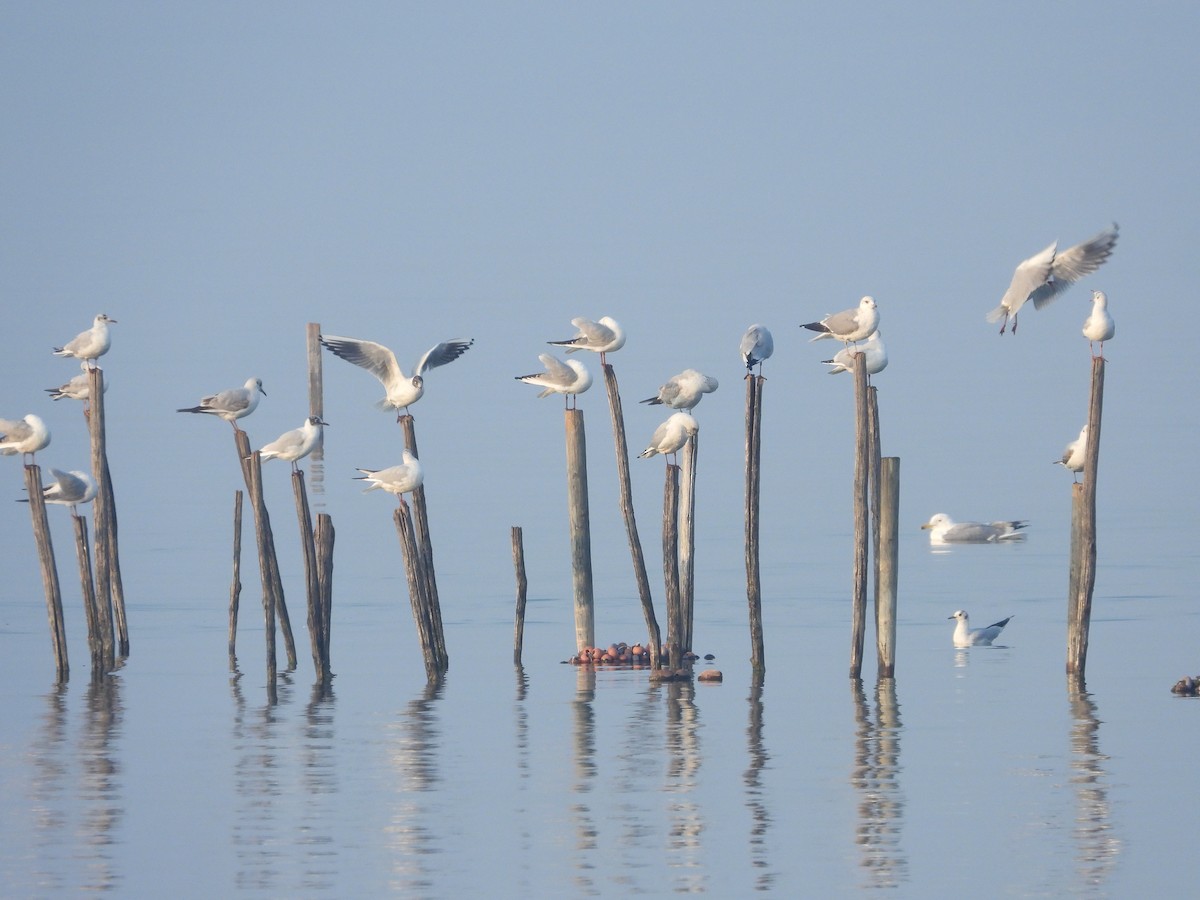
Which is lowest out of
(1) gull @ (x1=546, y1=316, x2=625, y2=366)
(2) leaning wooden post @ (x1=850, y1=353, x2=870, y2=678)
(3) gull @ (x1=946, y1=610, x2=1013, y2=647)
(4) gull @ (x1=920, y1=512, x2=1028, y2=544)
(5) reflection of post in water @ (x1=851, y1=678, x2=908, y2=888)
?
(4) gull @ (x1=920, y1=512, x2=1028, y2=544)

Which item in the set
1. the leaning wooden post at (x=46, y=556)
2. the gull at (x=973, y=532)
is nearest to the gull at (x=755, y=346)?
the leaning wooden post at (x=46, y=556)

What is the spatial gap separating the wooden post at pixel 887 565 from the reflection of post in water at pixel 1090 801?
5.63ft

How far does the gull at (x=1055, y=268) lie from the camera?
19.3 meters

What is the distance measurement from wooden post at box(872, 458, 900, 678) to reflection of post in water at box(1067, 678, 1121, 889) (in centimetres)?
172

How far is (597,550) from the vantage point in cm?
3534

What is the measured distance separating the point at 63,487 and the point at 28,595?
1060 centimetres

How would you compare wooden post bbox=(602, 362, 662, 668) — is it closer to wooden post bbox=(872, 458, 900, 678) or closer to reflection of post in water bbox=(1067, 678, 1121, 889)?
wooden post bbox=(872, 458, 900, 678)

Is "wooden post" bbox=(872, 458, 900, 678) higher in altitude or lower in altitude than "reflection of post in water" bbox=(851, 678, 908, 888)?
higher

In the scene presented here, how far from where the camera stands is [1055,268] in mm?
19484

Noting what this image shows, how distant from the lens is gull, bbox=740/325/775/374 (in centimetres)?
1958

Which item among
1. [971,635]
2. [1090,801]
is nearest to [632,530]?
[971,635]

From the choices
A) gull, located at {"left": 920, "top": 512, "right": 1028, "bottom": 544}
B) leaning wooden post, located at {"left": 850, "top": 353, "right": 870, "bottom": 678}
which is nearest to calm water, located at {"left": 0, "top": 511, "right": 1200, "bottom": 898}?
leaning wooden post, located at {"left": 850, "top": 353, "right": 870, "bottom": 678}

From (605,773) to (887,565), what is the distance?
4.73 m

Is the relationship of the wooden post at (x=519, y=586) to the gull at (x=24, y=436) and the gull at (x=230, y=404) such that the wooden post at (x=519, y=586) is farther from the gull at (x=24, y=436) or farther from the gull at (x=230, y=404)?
the gull at (x=24, y=436)
